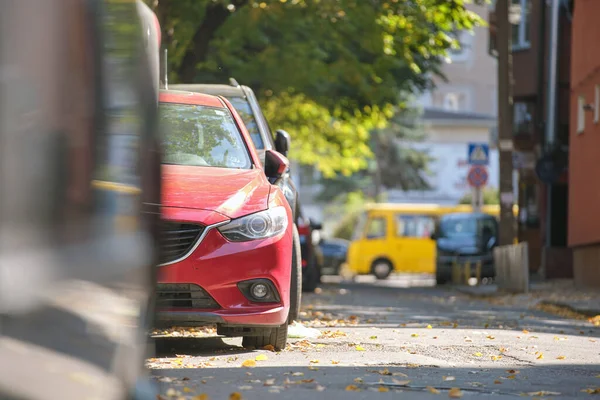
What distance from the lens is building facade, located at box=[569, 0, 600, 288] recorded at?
76.2ft

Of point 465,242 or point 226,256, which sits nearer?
point 226,256

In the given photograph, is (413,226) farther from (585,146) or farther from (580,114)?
(585,146)

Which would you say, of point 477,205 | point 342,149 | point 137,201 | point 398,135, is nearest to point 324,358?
point 137,201

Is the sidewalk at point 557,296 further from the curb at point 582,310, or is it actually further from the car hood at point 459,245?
the car hood at point 459,245

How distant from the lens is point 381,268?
134 ft

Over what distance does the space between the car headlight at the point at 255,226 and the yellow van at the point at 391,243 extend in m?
31.5

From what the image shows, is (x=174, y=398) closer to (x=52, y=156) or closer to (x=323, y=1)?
(x=52, y=156)

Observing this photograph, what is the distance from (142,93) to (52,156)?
955mm

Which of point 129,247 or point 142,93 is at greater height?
point 142,93

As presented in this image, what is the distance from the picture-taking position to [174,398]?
247 inches

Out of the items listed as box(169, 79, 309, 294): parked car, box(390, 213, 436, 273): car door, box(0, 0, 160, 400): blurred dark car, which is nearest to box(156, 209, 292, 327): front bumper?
box(169, 79, 309, 294): parked car

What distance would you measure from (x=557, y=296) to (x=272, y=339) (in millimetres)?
11420

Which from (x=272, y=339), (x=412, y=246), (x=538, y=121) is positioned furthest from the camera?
(x=412, y=246)

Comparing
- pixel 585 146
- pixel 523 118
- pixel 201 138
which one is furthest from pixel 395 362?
pixel 523 118
